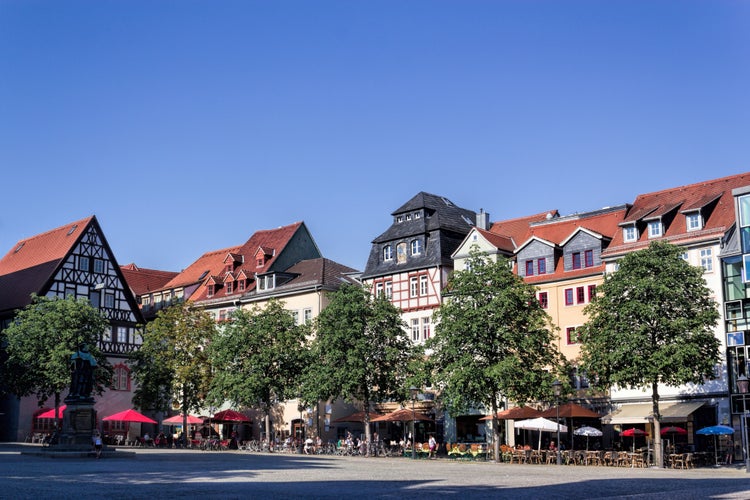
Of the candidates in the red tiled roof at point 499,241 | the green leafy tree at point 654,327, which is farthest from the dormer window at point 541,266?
the green leafy tree at point 654,327

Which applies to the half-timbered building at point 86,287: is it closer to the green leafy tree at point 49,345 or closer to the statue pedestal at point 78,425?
the green leafy tree at point 49,345

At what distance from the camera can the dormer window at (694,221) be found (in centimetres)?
5278

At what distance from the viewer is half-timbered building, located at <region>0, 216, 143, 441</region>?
7456 centimetres

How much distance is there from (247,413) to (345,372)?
19.9 meters

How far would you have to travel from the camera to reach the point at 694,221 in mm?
53188

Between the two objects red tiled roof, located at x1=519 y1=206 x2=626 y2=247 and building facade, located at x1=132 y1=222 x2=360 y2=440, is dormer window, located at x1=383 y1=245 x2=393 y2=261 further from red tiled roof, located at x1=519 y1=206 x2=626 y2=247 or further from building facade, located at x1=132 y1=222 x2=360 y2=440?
red tiled roof, located at x1=519 y1=206 x2=626 y2=247

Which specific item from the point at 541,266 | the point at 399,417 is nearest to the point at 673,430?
the point at 541,266

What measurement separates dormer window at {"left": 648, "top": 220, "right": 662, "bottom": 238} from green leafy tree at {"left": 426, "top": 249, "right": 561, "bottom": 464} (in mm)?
9420

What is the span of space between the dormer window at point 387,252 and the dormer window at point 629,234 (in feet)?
61.0

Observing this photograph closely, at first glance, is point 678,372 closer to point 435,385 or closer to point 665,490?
point 435,385

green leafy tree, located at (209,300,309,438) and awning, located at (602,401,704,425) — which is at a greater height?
green leafy tree, located at (209,300,309,438)

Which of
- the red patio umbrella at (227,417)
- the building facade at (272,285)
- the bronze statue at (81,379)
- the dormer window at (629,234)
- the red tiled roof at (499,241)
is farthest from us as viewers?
the building facade at (272,285)

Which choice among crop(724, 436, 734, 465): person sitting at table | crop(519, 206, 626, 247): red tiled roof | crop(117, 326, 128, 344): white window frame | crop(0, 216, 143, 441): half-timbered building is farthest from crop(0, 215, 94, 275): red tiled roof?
crop(724, 436, 734, 465): person sitting at table

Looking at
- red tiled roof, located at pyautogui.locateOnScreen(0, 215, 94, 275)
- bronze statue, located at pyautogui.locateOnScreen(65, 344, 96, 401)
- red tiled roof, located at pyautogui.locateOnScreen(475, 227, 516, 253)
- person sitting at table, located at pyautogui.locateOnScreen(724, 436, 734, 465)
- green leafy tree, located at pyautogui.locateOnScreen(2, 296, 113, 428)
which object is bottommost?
person sitting at table, located at pyautogui.locateOnScreen(724, 436, 734, 465)
